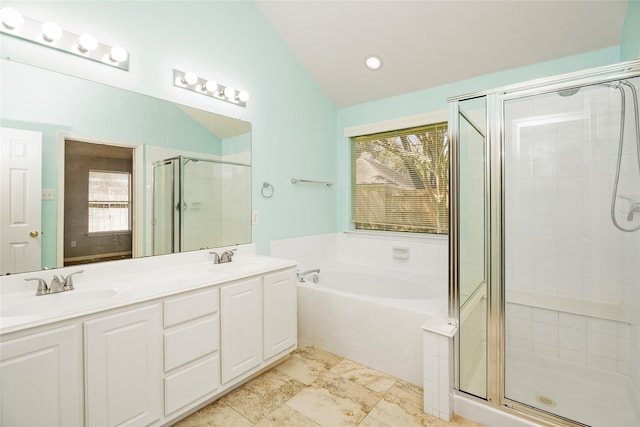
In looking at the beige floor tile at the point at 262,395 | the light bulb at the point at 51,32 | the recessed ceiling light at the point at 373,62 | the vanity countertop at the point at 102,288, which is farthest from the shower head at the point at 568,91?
the light bulb at the point at 51,32

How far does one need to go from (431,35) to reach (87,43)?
2363 millimetres

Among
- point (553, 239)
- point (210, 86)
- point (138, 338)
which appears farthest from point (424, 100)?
point (138, 338)

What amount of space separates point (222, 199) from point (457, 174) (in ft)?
5.48

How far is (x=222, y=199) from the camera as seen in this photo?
7.61 ft

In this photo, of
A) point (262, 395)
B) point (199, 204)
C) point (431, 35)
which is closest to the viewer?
point (262, 395)

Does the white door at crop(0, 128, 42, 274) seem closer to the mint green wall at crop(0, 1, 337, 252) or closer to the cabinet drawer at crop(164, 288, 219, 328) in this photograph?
the mint green wall at crop(0, 1, 337, 252)

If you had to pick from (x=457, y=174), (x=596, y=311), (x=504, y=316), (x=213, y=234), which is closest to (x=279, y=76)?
(x=213, y=234)

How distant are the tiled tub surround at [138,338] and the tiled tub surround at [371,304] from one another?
408mm

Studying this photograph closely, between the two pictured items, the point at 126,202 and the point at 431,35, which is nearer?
the point at 126,202

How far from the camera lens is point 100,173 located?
1.67 m

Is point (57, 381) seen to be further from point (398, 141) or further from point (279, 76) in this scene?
point (398, 141)

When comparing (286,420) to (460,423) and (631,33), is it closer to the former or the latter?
(460,423)

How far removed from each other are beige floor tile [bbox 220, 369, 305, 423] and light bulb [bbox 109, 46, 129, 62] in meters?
2.09

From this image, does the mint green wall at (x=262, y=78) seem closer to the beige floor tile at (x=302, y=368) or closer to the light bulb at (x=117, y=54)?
the light bulb at (x=117, y=54)
